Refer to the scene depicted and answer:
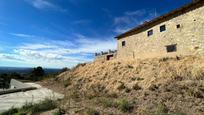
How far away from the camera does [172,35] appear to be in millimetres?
18891

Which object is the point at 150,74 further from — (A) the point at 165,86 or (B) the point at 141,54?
(B) the point at 141,54

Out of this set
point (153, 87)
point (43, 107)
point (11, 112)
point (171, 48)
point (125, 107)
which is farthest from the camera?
point (171, 48)

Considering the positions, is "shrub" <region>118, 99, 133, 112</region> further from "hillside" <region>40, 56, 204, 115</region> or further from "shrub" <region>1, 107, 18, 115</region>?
"shrub" <region>1, 107, 18, 115</region>

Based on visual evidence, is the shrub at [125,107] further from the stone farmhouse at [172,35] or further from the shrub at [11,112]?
the stone farmhouse at [172,35]

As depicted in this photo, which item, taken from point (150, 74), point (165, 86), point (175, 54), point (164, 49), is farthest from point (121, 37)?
point (165, 86)

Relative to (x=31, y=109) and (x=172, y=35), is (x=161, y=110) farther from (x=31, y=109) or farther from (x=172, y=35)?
(x=172, y=35)

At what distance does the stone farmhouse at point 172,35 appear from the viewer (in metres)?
16.2

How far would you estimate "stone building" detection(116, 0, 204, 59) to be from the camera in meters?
16.2

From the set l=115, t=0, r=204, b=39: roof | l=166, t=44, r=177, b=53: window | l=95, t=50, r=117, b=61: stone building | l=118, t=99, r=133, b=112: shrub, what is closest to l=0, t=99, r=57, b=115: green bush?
l=118, t=99, r=133, b=112: shrub

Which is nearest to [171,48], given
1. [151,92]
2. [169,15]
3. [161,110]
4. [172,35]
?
[172,35]

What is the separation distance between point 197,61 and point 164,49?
235 inches

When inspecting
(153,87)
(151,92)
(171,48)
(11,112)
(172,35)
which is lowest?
(11,112)

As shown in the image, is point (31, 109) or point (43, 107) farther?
point (43, 107)

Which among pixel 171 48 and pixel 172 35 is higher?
pixel 172 35
